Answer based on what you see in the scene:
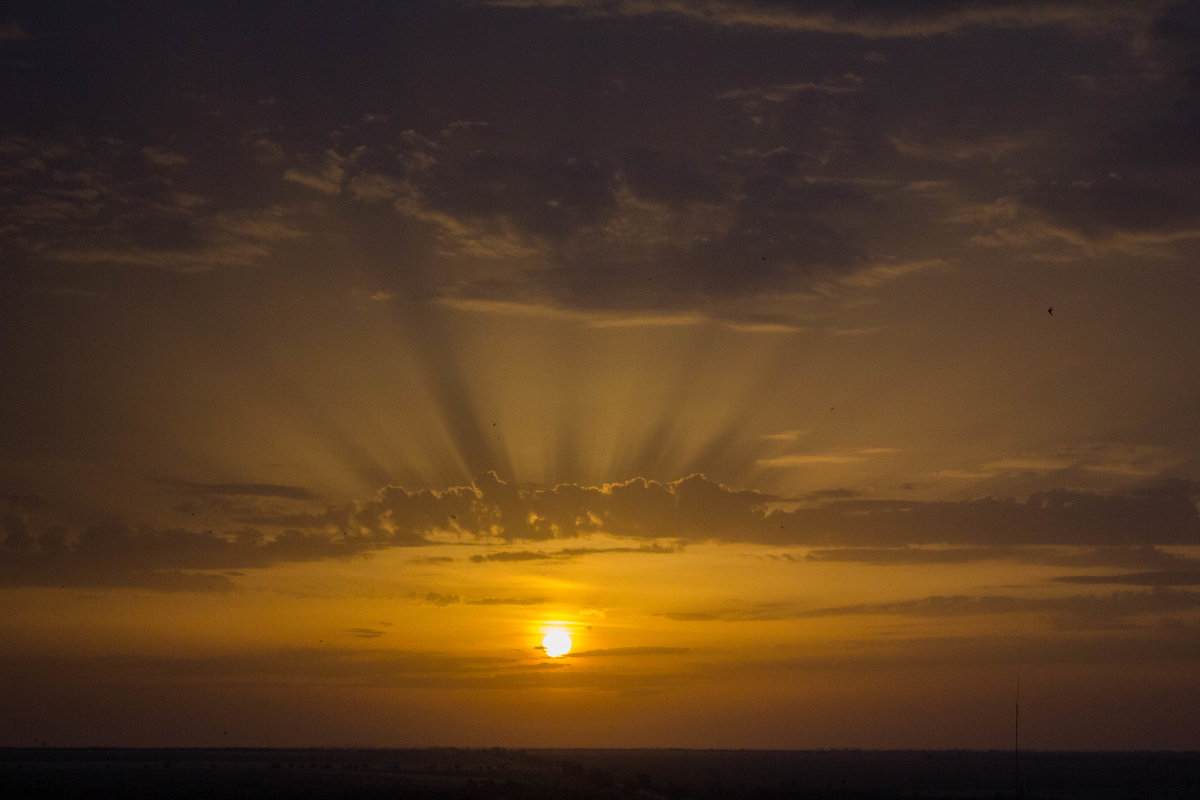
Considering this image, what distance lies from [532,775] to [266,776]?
1226 inches

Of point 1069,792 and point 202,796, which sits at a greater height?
point 1069,792

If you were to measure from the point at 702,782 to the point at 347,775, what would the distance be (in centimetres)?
4329

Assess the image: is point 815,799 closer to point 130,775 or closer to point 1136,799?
point 1136,799

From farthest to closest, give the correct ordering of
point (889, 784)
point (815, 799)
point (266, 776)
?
point (889, 784) → point (266, 776) → point (815, 799)

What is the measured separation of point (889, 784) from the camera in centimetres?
14288

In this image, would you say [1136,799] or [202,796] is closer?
[202,796]

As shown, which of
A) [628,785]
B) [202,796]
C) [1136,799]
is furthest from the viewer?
[628,785]

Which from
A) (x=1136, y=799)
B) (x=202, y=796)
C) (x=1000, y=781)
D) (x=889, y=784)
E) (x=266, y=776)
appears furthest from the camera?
(x=1000, y=781)

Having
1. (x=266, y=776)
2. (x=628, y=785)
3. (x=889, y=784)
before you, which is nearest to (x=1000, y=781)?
(x=889, y=784)

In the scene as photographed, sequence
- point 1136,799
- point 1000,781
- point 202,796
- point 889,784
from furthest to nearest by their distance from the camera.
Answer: point 1000,781, point 889,784, point 1136,799, point 202,796

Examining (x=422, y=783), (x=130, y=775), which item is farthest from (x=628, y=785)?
(x=130, y=775)

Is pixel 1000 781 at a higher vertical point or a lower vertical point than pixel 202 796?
higher

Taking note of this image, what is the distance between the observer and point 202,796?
296 feet

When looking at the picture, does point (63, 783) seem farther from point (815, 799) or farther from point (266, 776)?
point (815, 799)
